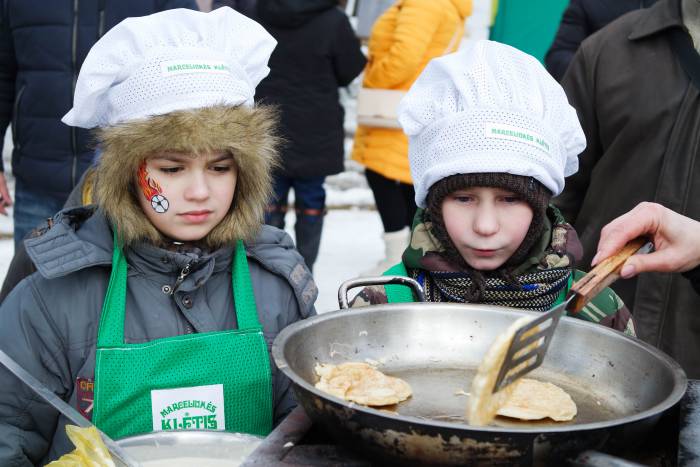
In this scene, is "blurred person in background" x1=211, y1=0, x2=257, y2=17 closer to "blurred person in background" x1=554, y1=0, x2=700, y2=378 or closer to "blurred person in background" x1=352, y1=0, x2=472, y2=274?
"blurred person in background" x1=352, y1=0, x2=472, y2=274

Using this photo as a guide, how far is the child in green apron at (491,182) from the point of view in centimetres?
197

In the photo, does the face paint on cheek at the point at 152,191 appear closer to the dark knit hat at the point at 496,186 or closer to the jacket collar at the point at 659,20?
the dark knit hat at the point at 496,186

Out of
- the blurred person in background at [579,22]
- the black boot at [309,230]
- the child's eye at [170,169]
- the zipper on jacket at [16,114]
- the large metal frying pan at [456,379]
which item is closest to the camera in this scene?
the large metal frying pan at [456,379]

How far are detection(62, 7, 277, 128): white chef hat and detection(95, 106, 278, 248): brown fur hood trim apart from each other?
0.11 feet

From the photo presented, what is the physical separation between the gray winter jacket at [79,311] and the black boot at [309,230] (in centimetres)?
298

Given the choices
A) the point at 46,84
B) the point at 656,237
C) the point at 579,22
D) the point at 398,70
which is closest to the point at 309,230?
the point at 398,70

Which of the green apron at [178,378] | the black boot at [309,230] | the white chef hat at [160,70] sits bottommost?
the black boot at [309,230]

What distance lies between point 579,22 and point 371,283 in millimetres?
2711

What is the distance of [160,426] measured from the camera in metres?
1.89

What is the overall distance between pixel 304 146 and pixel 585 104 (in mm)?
2396

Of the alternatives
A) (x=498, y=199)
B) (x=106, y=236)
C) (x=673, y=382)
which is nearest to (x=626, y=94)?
(x=498, y=199)

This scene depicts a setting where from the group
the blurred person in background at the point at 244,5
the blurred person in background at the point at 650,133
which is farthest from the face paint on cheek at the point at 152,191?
the blurred person in background at the point at 244,5

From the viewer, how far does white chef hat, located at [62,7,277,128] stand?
6.53 ft

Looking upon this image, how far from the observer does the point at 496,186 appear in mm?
1969
